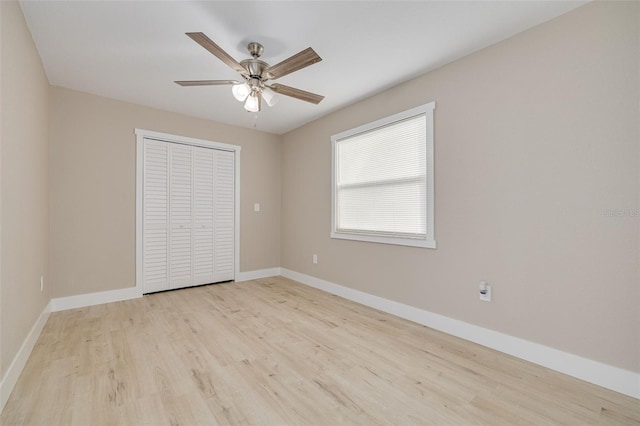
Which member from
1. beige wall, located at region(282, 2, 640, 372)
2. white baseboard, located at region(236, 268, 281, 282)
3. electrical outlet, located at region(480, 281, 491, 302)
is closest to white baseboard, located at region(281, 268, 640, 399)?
beige wall, located at region(282, 2, 640, 372)

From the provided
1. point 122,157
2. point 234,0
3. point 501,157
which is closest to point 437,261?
point 501,157

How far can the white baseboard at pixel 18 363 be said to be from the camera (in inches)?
65.3

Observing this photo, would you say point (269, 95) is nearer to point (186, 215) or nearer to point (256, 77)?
point (256, 77)

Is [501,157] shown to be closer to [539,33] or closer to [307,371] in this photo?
[539,33]

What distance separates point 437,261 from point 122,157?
3.96 meters

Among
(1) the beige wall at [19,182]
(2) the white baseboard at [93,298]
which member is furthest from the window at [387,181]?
(1) the beige wall at [19,182]

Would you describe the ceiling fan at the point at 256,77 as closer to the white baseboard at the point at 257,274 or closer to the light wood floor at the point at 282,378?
the light wood floor at the point at 282,378

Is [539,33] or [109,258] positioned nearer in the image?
[539,33]

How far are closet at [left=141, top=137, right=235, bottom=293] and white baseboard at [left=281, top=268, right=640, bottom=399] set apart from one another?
2.52 meters

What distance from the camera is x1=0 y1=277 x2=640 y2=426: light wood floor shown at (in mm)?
1585

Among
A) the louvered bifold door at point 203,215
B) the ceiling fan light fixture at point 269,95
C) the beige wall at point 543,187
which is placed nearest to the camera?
the beige wall at point 543,187

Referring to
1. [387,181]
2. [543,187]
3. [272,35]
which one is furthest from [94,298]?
[543,187]

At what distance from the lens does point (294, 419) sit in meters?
1.55

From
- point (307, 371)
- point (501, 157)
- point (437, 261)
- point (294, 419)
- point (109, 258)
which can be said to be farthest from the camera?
point (109, 258)
